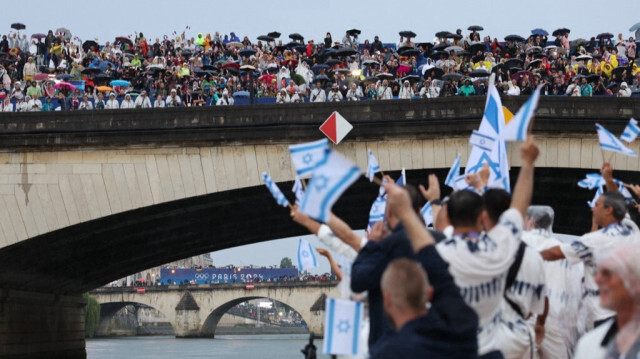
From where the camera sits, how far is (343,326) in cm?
753

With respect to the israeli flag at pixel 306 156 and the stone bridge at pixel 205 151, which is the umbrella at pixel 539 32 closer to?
the stone bridge at pixel 205 151

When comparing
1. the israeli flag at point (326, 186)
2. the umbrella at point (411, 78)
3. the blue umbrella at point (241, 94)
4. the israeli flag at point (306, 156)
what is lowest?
the israeli flag at point (326, 186)

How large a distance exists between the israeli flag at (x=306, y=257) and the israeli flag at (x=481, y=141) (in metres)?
4.87

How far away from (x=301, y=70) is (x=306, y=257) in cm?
1437

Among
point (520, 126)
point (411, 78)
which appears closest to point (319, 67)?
point (411, 78)

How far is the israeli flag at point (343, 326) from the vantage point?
7.50 meters

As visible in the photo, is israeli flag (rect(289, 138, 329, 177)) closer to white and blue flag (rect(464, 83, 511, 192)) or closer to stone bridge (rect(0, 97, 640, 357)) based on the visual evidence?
white and blue flag (rect(464, 83, 511, 192))

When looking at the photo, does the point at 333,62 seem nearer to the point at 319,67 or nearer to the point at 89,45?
the point at 319,67

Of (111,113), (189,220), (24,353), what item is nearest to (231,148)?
(111,113)

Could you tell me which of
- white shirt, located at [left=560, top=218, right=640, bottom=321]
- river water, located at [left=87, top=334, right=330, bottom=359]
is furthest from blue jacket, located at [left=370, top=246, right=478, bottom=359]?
river water, located at [left=87, top=334, right=330, bottom=359]

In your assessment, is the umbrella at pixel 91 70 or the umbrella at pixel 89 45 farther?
the umbrella at pixel 89 45

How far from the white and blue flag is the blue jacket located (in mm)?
4867

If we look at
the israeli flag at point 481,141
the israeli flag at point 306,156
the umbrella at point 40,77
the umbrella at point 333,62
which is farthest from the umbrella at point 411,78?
the israeli flag at point 306,156

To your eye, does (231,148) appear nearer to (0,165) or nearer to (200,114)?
(200,114)
